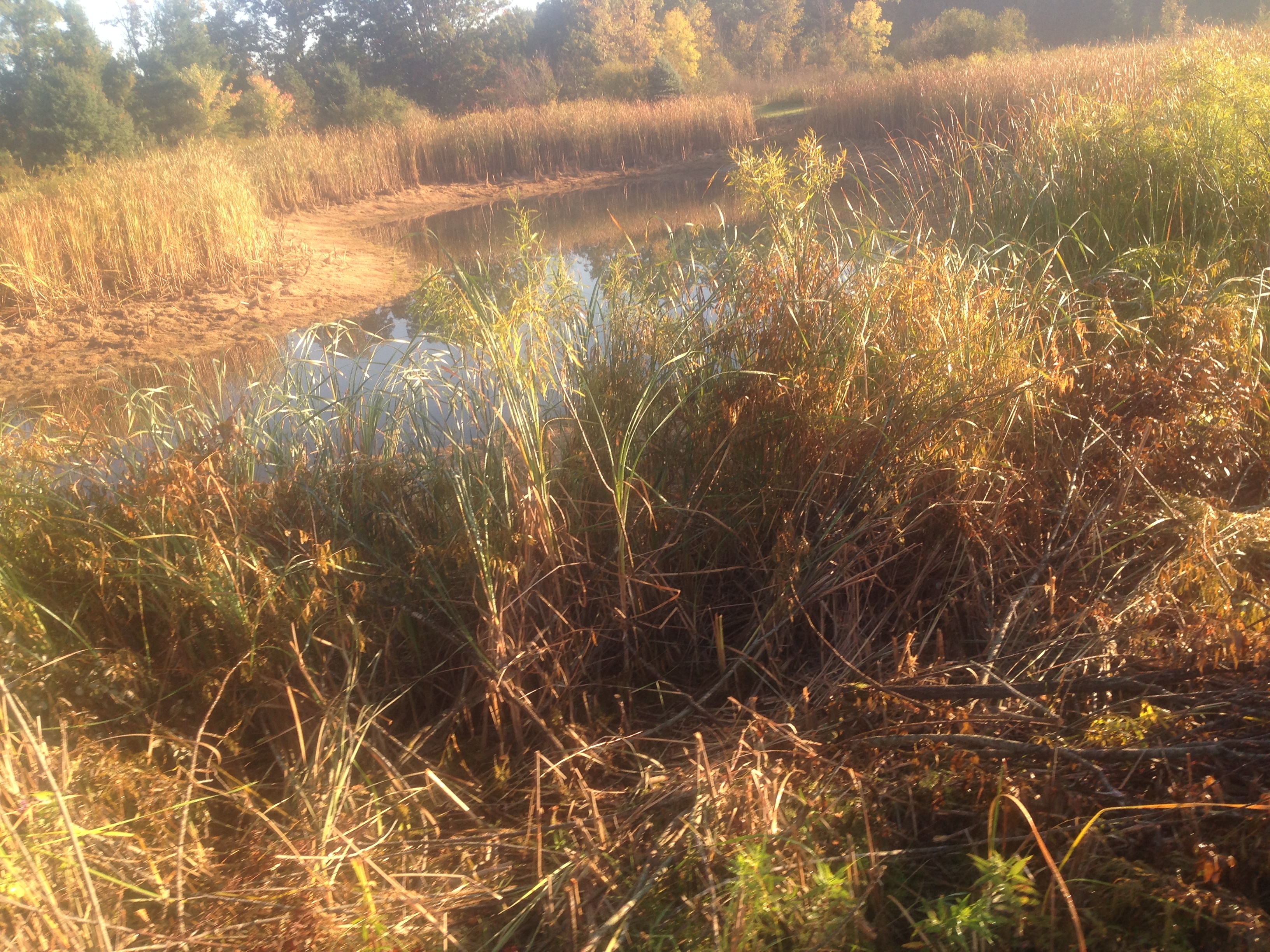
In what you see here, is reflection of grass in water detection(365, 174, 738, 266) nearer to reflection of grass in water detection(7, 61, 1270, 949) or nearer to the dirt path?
the dirt path

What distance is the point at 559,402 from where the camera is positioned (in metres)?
2.88

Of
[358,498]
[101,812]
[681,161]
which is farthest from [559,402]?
[681,161]

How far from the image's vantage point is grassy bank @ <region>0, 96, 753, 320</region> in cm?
816

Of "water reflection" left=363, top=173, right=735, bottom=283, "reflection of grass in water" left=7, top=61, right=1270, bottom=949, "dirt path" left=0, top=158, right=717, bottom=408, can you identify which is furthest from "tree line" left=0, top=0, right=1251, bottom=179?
"reflection of grass in water" left=7, top=61, right=1270, bottom=949

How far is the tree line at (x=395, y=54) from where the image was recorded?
20797 millimetres

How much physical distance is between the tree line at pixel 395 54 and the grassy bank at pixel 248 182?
21.3ft

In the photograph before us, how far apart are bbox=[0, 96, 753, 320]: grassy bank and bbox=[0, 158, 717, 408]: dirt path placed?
0.30 meters

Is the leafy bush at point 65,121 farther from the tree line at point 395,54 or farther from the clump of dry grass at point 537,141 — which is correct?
the clump of dry grass at point 537,141

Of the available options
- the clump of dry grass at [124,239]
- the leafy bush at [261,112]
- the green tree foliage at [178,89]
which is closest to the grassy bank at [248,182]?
the clump of dry grass at [124,239]

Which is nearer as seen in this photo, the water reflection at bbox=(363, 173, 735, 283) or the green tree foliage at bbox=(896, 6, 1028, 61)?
the water reflection at bbox=(363, 173, 735, 283)

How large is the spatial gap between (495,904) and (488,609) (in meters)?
0.76

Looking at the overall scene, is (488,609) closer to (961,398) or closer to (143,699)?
(143,699)

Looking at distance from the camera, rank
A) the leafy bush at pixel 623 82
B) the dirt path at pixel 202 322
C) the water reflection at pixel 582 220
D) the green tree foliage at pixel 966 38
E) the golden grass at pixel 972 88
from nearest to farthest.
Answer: the dirt path at pixel 202 322 → the golden grass at pixel 972 88 → the water reflection at pixel 582 220 → the leafy bush at pixel 623 82 → the green tree foliage at pixel 966 38

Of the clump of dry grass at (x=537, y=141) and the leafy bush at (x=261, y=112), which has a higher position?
the leafy bush at (x=261, y=112)
